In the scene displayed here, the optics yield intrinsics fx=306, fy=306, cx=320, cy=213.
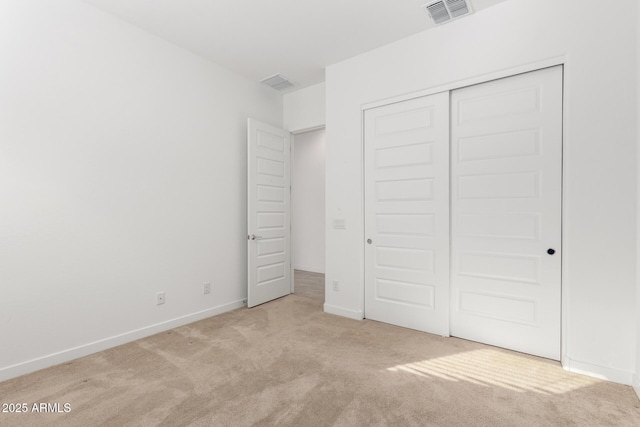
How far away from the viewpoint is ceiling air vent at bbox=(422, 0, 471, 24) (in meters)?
2.60

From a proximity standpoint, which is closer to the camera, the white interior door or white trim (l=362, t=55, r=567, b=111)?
white trim (l=362, t=55, r=567, b=111)

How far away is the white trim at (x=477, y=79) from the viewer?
7.91 feet

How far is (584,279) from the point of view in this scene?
224cm

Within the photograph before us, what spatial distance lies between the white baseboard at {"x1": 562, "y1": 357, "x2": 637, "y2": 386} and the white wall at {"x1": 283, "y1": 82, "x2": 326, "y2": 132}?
355 centimetres

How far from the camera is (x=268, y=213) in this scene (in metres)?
4.17

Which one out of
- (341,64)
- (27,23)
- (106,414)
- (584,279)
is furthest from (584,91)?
(27,23)

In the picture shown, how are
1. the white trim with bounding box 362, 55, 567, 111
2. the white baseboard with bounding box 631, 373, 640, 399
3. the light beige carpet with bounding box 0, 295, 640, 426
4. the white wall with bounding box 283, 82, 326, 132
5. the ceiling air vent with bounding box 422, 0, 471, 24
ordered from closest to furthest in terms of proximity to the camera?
1. the light beige carpet with bounding box 0, 295, 640, 426
2. the white baseboard with bounding box 631, 373, 640, 399
3. the white trim with bounding box 362, 55, 567, 111
4. the ceiling air vent with bounding box 422, 0, 471, 24
5. the white wall with bounding box 283, 82, 326, 132

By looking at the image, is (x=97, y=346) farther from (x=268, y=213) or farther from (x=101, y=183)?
(x=268, y=213)

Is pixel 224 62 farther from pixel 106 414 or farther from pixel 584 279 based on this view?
pixel 584 279

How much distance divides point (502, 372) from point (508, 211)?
1274 millimetres

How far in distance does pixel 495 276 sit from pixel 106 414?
302cm

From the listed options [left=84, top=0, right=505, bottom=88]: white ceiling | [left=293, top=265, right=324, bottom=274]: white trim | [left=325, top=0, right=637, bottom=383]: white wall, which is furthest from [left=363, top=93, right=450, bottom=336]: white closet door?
[left=293, top=265, right=324, bottom=274]: white trim

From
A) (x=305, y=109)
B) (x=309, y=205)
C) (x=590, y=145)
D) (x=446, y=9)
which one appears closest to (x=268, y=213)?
(x=305, y=109)

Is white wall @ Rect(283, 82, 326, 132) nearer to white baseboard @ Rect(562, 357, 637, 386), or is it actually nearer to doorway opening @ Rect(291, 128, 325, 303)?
doorway opening @ Rect(291, 128, 325, 303)
